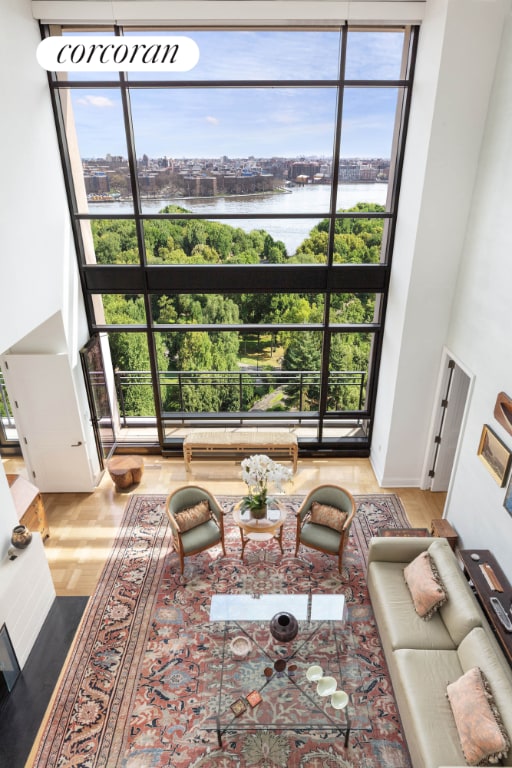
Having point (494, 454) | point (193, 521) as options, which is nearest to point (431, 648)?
point (494, 454)

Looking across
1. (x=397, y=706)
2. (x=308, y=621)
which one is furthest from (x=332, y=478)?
(x=397, y=706)

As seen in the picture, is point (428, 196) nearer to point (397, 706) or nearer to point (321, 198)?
point (321, 198)

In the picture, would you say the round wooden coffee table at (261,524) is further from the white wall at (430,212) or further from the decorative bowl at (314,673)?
the white wall at (430,212)

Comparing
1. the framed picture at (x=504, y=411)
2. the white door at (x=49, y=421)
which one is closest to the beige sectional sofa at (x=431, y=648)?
the framed picture at (x=504, y=411)

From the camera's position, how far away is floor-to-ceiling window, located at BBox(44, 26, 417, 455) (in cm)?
593

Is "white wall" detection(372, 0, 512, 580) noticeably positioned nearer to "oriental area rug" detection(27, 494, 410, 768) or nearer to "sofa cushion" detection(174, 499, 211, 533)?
"oriental area rug" detection(27, 494, 410, 768)

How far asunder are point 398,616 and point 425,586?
38 cm

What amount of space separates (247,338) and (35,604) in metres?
4.25

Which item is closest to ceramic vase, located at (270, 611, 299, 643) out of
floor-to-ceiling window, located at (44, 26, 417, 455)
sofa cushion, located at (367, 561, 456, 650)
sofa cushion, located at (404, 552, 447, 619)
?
sofa cushion, located at (367, 561, 456, 650)

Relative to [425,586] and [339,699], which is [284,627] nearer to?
[339,699]

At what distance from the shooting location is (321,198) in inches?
255

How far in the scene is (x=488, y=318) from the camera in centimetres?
515

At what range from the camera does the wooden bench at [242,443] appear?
7359mm

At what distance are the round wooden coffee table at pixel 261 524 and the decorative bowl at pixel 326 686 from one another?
69.3 inches
